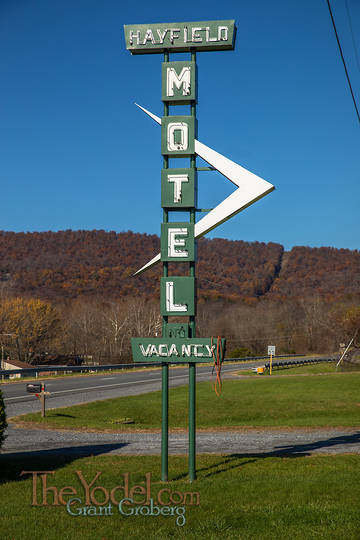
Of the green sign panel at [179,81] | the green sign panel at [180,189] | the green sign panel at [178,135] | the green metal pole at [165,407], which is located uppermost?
the green sign panel at [179,81]

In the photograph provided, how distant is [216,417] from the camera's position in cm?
2314

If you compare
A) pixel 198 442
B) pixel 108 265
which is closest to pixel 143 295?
A: pixel 108 265

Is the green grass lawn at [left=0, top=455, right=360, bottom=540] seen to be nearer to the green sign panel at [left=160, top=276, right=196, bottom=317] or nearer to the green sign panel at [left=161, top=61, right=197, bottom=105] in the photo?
the green sign panel at [left=160, top=276, right=196, bottom=317]

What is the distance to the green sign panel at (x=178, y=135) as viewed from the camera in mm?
10352

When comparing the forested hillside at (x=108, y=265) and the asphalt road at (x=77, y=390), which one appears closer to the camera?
the asphalt road at (x=77, y=390)

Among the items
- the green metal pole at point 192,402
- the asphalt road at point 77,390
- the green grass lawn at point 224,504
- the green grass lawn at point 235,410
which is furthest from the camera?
the asphalt road at point 77,390

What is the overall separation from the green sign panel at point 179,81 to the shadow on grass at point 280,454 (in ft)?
22.0

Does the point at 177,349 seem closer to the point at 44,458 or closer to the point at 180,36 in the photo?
the point at 44,458

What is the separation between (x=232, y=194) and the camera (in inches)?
415

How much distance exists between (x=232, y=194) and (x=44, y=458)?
268 inches

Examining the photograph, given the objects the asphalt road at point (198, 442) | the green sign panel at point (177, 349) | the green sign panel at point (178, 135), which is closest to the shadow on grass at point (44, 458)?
the asphalt road at point (198, 442)

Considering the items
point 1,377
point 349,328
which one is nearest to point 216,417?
point 1,377

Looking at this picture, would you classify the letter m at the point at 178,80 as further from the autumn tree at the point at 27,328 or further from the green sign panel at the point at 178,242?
the autumn tree at the point at 27,328

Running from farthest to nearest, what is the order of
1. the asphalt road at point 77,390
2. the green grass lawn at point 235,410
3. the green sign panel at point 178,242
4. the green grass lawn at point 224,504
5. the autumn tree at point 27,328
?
the autumn tree at point 27,328 < the asphalt road at point 77,390 < the green grass lawn at point 235,410 < the green sign panel at point 178,242 < the green grass lawn at point 224,504
